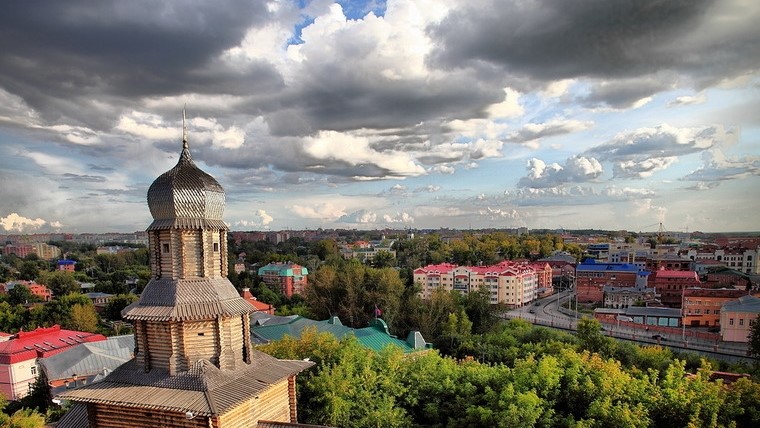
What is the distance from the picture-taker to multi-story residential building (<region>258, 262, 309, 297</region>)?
273 ft

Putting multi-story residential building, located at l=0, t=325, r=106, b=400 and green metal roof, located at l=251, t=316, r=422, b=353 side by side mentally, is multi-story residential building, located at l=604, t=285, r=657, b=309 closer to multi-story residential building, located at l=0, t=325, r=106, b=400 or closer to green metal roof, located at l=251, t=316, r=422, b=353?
green metal roof, located at l=251, t=316, r=422, b=353

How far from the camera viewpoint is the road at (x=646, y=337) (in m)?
42.9

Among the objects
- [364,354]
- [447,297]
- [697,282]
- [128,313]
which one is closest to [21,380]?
[364,354]

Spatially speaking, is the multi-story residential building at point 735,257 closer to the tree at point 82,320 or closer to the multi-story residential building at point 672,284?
the multi-story residential building at point 672,284

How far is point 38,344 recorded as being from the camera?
37469 millimetres

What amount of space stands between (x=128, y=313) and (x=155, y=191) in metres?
3.33

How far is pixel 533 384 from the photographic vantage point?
59.6 feet

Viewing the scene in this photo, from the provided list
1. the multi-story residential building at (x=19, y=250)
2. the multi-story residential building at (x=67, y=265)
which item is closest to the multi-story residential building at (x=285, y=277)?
the multi-story residential building at (x=67, y=265)

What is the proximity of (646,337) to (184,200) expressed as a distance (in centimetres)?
5231

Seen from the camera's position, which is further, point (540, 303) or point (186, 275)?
point (540, 303)

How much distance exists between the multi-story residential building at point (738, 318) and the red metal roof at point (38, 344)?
61.6 m

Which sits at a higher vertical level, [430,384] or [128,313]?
[128,313]

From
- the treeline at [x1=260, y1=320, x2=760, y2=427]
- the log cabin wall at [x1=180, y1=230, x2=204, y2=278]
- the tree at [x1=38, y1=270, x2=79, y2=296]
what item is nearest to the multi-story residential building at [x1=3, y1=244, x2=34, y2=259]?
the tree at [x1=38, y1=270, x2=79, y2=296]

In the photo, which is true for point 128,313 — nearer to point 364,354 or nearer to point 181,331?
point 181,331
